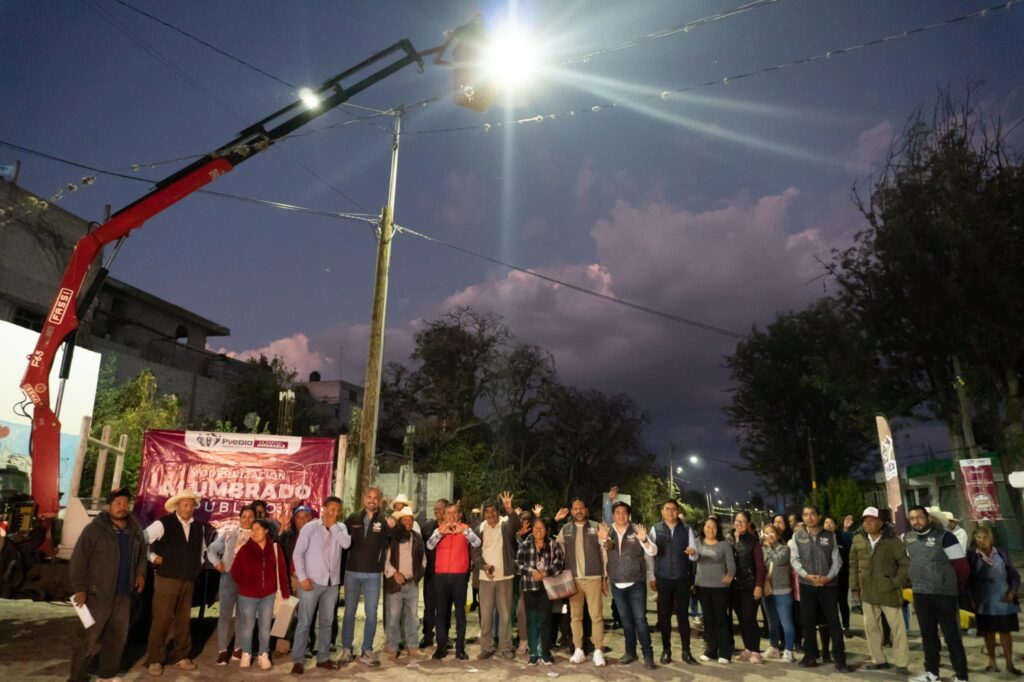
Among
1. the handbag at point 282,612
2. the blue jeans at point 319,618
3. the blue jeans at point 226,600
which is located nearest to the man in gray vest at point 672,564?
the blue jeans at point 319,618

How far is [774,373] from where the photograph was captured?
122 feet

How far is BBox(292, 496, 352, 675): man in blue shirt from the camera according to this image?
7.33 m

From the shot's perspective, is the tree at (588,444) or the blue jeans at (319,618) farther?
the tree at (588,444)

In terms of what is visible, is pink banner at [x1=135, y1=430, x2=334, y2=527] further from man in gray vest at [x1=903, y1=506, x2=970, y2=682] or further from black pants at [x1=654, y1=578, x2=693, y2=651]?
man in gray vest at [x1=903, y1=506, x2=970, y2=682]

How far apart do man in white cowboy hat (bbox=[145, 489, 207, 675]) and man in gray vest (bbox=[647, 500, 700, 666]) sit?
18.0 feet

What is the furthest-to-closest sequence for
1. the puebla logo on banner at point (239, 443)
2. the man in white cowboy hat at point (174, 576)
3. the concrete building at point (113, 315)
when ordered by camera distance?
the concrete building at point (113, 315) → the puebla logo on banner at point (239, 443) → the man in white cowboy hat at point (174, 576)

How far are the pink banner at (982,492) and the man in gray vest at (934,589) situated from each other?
7519mm

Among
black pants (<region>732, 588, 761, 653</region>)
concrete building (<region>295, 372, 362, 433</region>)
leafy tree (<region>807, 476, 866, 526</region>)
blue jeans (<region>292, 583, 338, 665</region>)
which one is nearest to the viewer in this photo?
blue jeans (<region>292, 583, 338, 665</region>)

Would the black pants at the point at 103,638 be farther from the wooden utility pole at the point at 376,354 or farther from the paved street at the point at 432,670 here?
the wooden utility pole at the point at 376,354

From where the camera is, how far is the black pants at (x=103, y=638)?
633cm

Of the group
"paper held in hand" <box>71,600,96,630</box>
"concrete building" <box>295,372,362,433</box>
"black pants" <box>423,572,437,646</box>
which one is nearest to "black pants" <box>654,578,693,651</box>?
"black pants" <box>423,572,437,646</box>

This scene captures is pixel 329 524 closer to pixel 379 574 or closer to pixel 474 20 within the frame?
pixel 379 574

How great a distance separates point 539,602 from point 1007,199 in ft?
51.5

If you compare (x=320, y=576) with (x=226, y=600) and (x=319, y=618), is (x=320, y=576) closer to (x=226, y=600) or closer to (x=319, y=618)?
(x=319, y=618)
